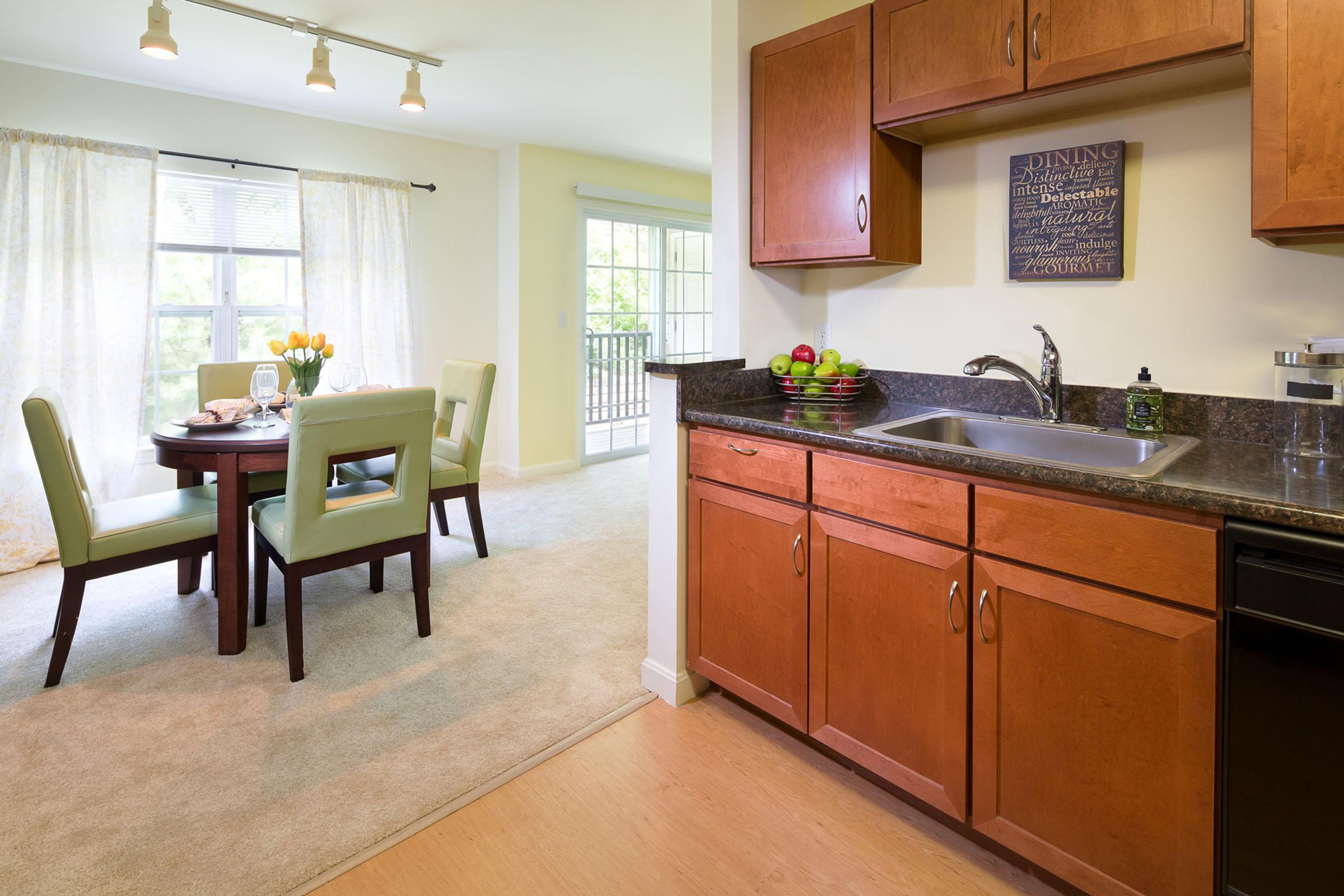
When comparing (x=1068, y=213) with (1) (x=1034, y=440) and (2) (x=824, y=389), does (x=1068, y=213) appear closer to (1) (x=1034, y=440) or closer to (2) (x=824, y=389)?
(1) (x=1034, y=440)

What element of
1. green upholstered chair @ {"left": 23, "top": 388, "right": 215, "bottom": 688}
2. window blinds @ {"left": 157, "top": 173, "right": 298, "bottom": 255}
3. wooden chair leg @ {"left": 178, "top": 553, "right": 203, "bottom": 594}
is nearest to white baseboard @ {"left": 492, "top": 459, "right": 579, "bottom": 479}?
window blinds @ {"left": 157, "top": 173, "right": 298, "bottom": 255}

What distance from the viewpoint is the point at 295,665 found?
94.7 inches

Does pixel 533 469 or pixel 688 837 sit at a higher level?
pixel 533 469

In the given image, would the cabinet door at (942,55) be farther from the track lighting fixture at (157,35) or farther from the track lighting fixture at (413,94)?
the track lighting fixture at (157,35)

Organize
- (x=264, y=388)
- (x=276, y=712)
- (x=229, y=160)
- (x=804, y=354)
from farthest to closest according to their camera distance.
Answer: (x=229, y=160)
(x=264, y=388)
(x=804, y=354)
(x=276, y=712)

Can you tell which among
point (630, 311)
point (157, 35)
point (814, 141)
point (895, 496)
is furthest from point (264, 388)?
point (630, 311)

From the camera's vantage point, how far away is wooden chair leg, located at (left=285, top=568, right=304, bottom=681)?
7.82 ft

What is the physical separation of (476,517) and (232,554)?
1.21 metres

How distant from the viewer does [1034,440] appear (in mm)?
1906

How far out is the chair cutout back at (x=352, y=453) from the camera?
7.69 ft

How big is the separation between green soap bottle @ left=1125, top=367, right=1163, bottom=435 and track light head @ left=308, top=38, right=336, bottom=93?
3.16 metres

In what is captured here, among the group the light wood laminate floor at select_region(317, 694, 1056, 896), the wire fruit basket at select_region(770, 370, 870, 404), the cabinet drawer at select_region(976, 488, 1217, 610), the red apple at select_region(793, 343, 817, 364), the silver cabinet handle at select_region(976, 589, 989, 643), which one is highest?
the red apple at select_region(793, 343, 817, 364)

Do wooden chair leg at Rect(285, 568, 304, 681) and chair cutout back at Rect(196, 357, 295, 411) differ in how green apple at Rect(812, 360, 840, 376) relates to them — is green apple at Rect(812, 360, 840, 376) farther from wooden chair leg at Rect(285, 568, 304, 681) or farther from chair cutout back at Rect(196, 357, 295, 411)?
chair cutout back at Rect(196, 357, 295, 411)

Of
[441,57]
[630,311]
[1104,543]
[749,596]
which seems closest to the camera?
[1104,543]
